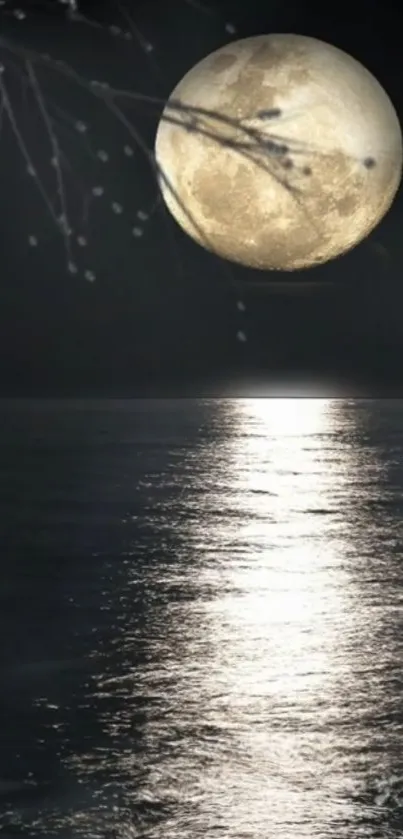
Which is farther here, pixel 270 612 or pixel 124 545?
pixel 124 545

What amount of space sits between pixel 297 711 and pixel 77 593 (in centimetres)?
536

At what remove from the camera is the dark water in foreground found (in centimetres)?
779

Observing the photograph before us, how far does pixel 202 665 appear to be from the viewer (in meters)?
10.9

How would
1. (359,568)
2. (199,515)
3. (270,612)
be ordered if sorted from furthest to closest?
1. (199,515)
2. (359,568)
3. (270,612)

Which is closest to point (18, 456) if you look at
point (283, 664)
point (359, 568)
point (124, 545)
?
point (124, 545)

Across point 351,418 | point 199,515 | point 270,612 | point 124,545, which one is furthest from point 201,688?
point 351,418

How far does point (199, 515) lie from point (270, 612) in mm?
9079

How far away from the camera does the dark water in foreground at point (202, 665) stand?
7785mm

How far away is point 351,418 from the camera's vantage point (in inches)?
2766

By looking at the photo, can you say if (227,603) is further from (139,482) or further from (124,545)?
(139,482)

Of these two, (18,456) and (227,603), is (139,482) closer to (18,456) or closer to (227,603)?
(18,456)

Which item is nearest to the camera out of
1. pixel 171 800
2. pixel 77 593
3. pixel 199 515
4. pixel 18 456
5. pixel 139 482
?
pixel 171 800

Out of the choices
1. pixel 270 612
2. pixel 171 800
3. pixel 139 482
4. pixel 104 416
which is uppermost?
pixel 104 416

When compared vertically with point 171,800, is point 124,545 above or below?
above
